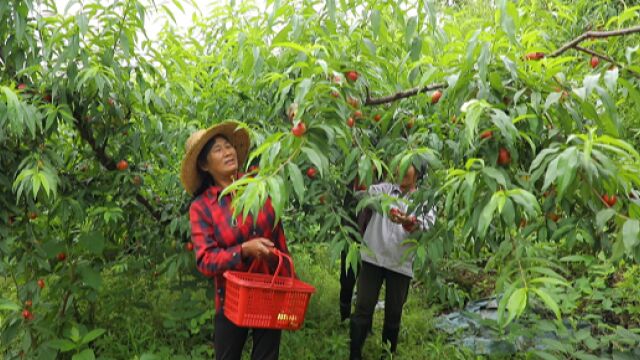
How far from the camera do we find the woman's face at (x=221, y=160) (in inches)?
94.1

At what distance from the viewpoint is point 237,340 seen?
2381 mm

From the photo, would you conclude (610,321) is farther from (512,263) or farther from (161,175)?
(161,175)

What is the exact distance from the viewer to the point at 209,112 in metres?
3.16

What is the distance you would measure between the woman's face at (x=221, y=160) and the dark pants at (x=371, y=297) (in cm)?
133

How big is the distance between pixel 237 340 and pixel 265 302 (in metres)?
0.40

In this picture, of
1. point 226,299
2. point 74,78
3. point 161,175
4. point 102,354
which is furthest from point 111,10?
point 102,354

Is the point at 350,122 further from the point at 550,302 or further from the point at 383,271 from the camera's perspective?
the point at 383,271

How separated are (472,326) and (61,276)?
3028mm

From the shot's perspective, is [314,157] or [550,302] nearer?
[550,302]

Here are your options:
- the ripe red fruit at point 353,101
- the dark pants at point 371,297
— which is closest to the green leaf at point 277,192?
the ripe red fruit at point 353,101

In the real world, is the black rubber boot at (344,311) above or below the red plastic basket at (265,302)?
below

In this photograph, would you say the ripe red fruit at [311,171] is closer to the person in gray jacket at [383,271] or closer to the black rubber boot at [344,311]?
the person in gray jacket at [383,271]

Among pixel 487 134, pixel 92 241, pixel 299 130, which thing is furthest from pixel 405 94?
pixel 92 241

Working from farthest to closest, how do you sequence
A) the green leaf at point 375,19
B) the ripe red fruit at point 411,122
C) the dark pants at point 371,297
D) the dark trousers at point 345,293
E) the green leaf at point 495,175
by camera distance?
the dark trousers at point 345,293, the dark pants at point 371,297, the ripe red fruit at point 411,122, the green leaf at point 375,19, the green leaf at point 495,175
